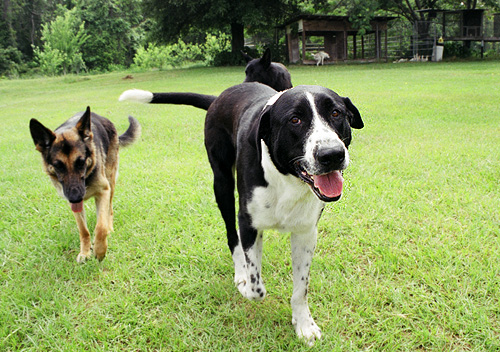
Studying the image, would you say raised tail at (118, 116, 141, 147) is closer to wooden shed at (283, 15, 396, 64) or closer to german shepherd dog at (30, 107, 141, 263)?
german shepherd dog at (30, 107, 141, 263)

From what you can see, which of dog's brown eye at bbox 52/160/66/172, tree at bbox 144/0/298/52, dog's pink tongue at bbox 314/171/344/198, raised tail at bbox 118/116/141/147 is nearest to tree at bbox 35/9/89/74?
tree at bbox 144/0/298/52

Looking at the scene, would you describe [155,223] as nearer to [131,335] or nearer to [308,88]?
[131,335]

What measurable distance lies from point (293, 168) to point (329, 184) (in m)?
0.22

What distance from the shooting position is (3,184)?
17.4 feet

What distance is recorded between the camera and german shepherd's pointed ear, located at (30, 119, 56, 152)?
3.37 m

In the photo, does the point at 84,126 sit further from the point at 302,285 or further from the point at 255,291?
the point at 302,285

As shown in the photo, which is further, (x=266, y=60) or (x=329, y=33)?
(x=329, y=33)

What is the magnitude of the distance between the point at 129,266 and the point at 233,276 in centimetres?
89

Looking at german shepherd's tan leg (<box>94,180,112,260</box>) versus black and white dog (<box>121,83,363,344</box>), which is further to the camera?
german shepherd's tan leg (<box>94,180,112,260</box>)

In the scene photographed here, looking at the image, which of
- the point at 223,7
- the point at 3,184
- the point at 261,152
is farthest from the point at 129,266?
the point at 223,7

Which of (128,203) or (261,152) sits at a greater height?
(261,152)

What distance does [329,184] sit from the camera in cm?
199

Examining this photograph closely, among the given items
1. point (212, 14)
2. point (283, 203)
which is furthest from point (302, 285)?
point (212, 14)

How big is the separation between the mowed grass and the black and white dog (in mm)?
285
